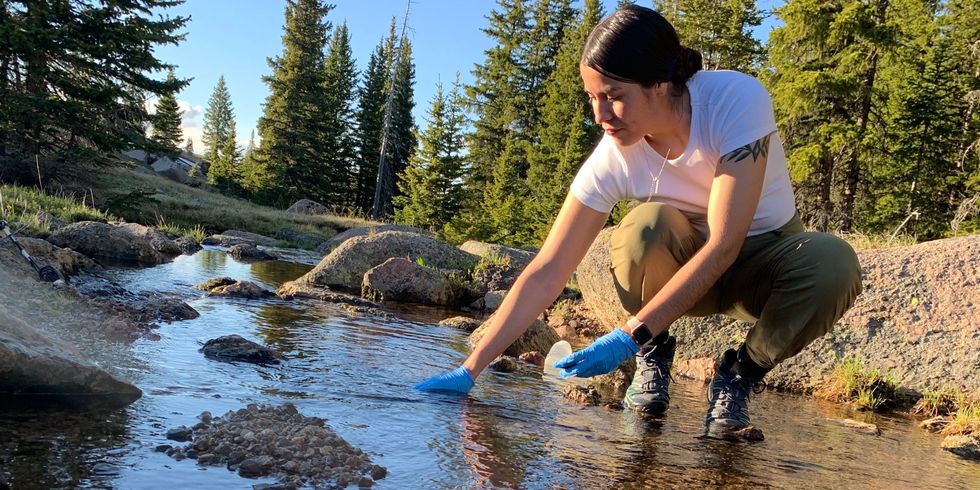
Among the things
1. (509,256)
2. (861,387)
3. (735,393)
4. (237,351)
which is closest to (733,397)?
(735,393)

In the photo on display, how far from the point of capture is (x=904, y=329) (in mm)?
5238

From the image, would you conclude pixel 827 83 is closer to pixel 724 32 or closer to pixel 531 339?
pixel 724 32

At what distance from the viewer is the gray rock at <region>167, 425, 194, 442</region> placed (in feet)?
7.12

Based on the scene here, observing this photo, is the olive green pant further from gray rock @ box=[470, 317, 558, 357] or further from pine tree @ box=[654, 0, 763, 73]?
pine tree @ box=[654, 0, 763, 73]

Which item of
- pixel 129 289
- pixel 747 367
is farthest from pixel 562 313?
pixel 747 367

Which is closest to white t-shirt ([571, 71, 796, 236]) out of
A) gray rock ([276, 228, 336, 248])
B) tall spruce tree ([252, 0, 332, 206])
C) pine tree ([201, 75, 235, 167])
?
gray rock ([276, 228, 336, 248])

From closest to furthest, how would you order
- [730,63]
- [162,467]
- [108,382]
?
[162,467] → [108,382] → [730,63]

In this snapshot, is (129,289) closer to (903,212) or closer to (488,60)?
(903,212)

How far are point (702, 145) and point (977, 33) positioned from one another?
30.1m

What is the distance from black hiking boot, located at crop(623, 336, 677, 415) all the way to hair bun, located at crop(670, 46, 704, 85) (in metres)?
1.16

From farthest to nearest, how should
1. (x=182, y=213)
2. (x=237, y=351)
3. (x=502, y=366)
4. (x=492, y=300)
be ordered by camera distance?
(x=182, y=213)
(x=492, y=300)
(x=502, y=366)
(x=237, y=351)

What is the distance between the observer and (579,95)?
34406 millimetres

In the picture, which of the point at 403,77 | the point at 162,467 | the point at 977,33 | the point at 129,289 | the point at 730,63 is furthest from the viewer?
the point at 403,77

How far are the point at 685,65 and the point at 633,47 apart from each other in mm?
380
